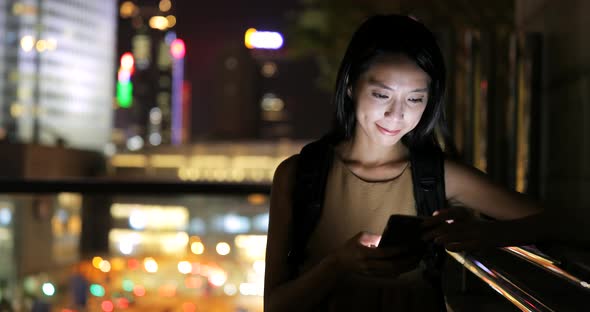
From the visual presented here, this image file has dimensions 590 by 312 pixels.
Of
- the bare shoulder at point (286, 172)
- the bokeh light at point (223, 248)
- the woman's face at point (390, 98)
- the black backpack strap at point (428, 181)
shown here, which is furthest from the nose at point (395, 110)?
the bokeh light at point (223, 248)

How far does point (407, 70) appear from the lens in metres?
1.38

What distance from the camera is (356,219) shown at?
1.44 meters

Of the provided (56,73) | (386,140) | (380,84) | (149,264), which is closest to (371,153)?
(386,140)

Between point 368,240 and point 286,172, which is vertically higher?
point 286,172

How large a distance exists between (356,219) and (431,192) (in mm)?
169

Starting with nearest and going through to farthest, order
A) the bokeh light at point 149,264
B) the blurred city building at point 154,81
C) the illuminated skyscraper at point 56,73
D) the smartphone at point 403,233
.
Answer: the smartphone at point 403,233, the bokeh light at point 149,264, the illuminated skyscraper at point 56,73, the blurred city building at point 154,81

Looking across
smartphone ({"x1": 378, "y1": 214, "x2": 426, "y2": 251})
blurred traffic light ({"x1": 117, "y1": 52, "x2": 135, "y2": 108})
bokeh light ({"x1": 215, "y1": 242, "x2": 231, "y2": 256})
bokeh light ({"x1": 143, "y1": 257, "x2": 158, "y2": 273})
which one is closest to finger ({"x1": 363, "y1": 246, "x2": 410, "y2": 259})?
smartphone ({"x1": 378, "y1": 214, "x2": 426, "y2": 251})

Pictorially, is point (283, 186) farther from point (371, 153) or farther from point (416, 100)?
point (416, 100)

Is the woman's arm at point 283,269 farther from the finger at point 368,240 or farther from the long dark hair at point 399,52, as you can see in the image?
the long dark hair at point 399,52

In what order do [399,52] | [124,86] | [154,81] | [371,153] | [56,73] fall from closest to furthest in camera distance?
[399,52] < [371,153] < [56,73] < [124,86] < [154,81]

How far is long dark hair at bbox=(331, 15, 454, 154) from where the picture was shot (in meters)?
1.38

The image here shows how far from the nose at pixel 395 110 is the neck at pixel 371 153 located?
0.31 ft

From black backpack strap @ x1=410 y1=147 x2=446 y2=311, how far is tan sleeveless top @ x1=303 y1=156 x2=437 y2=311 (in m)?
0.02

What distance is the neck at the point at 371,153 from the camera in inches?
58.7
